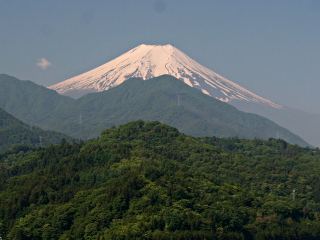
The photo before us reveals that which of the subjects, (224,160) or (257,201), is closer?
(257,201)

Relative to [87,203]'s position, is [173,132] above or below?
above

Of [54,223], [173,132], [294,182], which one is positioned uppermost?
[173,132]

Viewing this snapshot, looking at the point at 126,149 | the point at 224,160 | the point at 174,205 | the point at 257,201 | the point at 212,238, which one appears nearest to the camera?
the point at 212,238

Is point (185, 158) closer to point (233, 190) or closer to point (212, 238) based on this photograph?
point (233, 190)

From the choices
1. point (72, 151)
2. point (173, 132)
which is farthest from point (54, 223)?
point (173, 132)

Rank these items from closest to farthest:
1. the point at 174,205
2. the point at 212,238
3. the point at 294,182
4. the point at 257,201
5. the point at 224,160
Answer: the point at 212,238 < the point at 174,205 < the point at 257,201 < the point at 294,182 < the point at 224,160

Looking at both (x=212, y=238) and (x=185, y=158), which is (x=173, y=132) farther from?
(x=212, y=238)

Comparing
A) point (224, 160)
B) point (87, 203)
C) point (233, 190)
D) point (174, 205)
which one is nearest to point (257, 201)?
point (233, 190)
